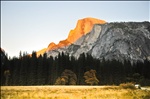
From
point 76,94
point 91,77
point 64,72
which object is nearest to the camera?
point 76,94

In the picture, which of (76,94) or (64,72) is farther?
(64,72)

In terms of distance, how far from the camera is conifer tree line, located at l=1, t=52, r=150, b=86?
117562 millimetres

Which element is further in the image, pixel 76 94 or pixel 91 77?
→ pixel 91 77

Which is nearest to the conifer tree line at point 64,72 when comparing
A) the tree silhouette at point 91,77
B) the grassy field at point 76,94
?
the tree silhouette at point 91,77

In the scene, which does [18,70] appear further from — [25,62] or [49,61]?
[49,61]

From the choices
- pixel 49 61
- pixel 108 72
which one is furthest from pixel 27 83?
pixel 108 72

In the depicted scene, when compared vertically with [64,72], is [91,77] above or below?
below

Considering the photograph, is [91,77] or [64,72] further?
[91,77]

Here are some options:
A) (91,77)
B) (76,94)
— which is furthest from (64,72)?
(76,94)

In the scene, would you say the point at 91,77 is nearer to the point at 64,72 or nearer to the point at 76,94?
the point at 64,72

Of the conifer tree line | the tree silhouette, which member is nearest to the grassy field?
the conifer tree line

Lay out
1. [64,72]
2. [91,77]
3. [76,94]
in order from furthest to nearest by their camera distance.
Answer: [91,77] → [64,72] → [76,94]

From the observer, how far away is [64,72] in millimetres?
116062

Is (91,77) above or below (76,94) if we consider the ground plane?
below
